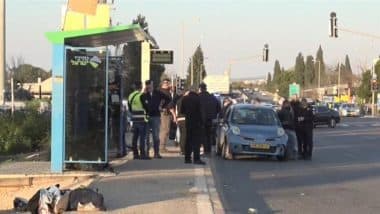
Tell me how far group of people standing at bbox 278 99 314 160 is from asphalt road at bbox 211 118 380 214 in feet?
1.60

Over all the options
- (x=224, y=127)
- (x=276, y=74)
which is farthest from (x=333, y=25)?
(x=276, y=74)

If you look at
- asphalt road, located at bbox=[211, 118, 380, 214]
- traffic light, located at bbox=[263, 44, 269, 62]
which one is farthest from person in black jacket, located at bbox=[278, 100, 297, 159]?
traffic light, located at bbox=[263, 44, 269, 62]

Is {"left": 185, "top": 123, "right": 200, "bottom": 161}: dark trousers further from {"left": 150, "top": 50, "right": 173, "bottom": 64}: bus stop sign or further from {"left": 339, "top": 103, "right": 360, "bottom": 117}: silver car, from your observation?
{"left": 339, "top": 103, "right": 360, "bottom": 117}: silver car

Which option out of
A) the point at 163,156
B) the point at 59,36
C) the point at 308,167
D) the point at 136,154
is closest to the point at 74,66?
the point at 59,36

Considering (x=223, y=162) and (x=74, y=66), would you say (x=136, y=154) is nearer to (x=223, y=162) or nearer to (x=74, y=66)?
(x=223, y=162)

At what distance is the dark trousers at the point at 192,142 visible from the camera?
16.9 metres

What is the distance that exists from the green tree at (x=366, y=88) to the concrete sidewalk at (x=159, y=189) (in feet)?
323

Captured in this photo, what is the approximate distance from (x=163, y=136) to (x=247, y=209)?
8961mm

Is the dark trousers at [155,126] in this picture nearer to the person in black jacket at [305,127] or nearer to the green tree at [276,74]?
the person in black jacket at [305,127]

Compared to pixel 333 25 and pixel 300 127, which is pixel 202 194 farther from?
pixel 333 25

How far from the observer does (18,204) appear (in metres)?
10.8

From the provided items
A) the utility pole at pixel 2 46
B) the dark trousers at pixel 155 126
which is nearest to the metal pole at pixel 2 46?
the utility pole at pixel 2 46

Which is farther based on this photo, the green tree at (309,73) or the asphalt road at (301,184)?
the green tree at (309,73)

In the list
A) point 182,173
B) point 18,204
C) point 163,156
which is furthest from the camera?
point 163,156
